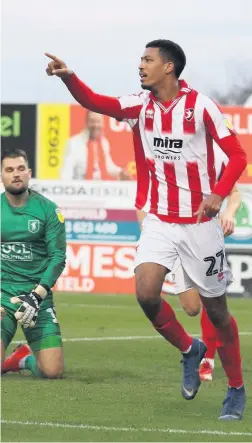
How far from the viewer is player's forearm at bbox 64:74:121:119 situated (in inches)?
359

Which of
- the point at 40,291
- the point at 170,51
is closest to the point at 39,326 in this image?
the point at 40,291

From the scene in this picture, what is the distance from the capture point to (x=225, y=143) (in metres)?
8.94

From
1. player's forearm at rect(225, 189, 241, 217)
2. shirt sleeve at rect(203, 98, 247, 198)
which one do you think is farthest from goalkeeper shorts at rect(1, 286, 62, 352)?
shirt sleeve at rect(203, 98, 247, 198)

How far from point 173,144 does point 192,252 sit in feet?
2.36

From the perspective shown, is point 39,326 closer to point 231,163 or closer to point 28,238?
point 28,238

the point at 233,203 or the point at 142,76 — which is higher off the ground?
the point at 142,76

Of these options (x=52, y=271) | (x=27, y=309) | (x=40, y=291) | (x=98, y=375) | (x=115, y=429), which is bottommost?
(x=98, y=375)

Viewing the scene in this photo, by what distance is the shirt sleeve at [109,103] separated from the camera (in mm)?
9195

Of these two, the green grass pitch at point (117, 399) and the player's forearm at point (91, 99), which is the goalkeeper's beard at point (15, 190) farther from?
the player's forearm at point (91, 99)

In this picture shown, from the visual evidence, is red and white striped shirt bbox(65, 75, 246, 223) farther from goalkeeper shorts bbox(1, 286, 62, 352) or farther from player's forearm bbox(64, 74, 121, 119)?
goalkeeper shorts bbox(1, 286, 62, 352)

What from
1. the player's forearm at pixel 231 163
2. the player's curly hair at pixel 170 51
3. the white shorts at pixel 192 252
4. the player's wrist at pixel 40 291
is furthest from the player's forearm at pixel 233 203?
the player's wrist at pixel 40 291

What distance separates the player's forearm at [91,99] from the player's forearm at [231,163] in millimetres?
801

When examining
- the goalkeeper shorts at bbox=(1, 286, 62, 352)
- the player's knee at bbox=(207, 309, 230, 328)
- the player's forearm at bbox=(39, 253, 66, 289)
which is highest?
the player's knee at bbox=(207, 309, 230, 328)

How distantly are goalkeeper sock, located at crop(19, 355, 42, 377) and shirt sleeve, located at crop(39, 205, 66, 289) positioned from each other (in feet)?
2.41
